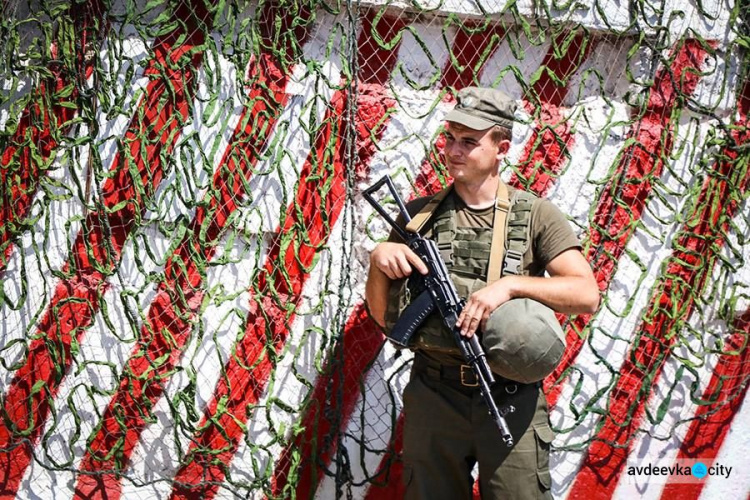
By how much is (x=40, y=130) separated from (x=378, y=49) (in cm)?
128

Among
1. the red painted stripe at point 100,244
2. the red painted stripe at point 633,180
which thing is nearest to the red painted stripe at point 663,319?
the red painted stripe at point 633,180

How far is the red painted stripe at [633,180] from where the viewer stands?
3.42m

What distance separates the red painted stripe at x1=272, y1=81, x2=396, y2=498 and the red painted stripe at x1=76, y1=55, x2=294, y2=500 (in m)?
0.34

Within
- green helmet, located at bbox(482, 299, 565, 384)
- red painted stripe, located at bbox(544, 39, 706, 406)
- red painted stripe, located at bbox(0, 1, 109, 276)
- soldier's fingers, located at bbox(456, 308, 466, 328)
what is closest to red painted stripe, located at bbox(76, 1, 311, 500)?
red painted stripe, located at bbox(0, 1, 109, 276)

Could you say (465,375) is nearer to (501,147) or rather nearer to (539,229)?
(539,229)

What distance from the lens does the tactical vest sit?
2689mm

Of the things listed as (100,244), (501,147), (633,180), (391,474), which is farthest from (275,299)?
(633,180)

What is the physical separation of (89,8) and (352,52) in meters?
0.96

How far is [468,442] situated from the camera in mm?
2715

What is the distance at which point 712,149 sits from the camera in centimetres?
346

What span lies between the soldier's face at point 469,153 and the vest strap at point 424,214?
0.35ft

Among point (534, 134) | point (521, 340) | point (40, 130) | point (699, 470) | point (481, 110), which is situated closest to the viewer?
point (521, 340)

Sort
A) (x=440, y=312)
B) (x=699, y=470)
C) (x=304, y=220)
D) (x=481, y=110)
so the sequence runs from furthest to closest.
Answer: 1. (x=699, y=470)
2. (x=304, y=220)
3. (x=481, y=110)
4. (x=440, y=312)

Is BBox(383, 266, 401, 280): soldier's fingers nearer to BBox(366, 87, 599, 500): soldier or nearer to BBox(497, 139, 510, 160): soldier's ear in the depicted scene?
BBox(366, 87, 599, 500): soldier
